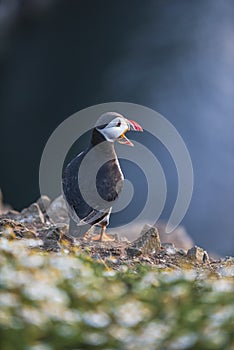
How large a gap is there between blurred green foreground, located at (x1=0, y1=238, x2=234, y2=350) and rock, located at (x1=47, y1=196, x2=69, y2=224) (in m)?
3.25

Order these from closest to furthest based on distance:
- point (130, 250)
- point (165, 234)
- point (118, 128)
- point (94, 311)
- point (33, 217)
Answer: point (94, 311) < point (130, 250) < point (118, 128) < point (33, 217) < point (165, 234)

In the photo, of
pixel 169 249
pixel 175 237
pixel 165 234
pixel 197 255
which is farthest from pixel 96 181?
pixel 175 237

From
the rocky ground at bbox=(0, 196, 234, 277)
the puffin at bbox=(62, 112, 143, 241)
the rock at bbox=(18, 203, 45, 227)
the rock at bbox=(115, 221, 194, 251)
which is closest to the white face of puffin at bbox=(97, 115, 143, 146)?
the puffin at bbox=(62, 112, 143, 241)

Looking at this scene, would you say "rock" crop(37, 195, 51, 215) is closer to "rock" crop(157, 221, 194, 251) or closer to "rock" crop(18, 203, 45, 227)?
"rock" crop(18, 203, 45, 227)

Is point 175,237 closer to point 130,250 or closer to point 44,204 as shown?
point 44,204

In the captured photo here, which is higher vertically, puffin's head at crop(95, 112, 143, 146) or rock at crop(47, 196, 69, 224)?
puffin's head at crop(95, 112, 143, 146)

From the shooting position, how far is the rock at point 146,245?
621 cm

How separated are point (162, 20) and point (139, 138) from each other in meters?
4.68

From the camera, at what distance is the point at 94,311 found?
152 inches

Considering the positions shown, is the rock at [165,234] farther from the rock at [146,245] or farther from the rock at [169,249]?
the rock at [146,245]

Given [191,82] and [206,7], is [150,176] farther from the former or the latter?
[206,7]

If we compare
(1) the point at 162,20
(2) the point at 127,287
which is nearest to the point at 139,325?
(2) the point at 127,287

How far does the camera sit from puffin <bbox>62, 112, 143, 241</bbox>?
22.1 feet

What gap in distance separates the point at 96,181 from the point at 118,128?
1.86ft
